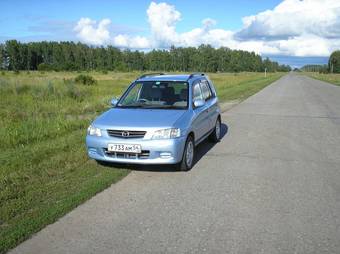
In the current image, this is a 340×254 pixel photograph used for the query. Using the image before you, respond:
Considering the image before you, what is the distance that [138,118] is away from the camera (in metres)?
6.79

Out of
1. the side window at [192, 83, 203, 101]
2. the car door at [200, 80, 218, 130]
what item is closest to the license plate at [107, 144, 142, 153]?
the side window at [192, 83, 203, 101]

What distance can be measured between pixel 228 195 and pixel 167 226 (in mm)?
1434

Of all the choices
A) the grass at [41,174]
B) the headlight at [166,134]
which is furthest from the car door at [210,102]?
the grass at [41,174]

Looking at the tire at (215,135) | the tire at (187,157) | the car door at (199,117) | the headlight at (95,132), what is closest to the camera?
the headlight at (95,132)

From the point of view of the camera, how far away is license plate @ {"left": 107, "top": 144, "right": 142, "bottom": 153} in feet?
20.7

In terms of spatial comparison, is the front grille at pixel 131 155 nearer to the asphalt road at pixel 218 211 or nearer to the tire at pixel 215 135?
the asphalt road at pixel 218 211

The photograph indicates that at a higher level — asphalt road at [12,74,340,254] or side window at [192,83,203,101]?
side window at [192,83,203,101]

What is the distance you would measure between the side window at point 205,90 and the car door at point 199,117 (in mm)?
278

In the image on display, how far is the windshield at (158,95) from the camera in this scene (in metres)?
7.59

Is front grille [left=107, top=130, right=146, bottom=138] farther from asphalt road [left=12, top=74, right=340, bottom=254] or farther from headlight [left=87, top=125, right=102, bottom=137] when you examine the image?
asphalt road [left=12, top=74, right=340, bottom=254]

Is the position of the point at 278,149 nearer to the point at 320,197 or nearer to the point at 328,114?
the point at 320,197

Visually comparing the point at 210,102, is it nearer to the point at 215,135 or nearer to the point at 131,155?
the point at 215,135

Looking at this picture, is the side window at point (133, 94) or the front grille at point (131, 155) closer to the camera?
the front grille at point (131, 155)

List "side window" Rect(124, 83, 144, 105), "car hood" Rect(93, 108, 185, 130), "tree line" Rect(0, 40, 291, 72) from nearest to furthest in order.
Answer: "car hood" Rect(93, 108, 185, 130) → "side window" Rect(124, 83, 144, 105) → "tree line" Rect(0, 40, 291, 72)
